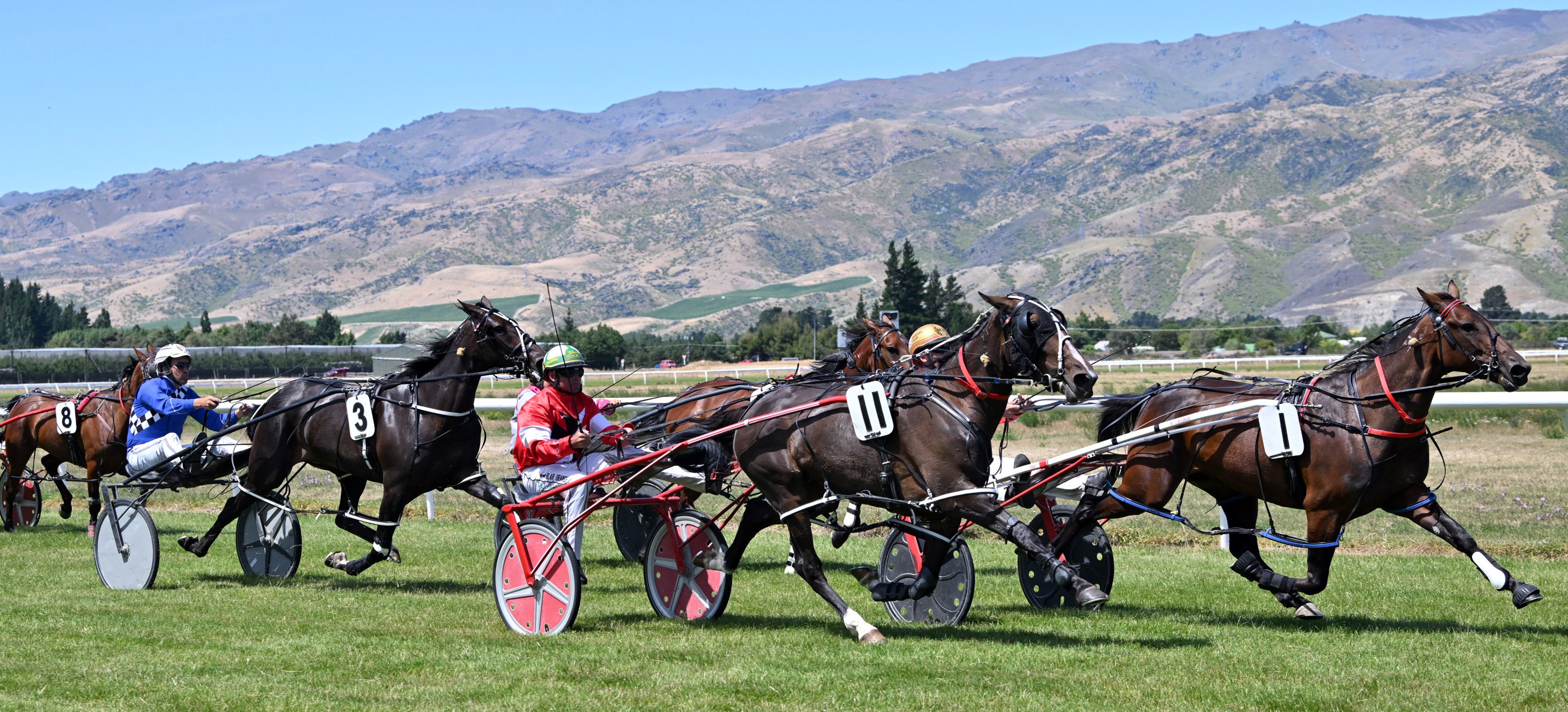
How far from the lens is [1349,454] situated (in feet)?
30.6

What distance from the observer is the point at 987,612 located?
1043cm

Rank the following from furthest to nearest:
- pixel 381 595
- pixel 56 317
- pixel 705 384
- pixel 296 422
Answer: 1. pixel 56 317
2. pixel 705 384
3. pixel 296 422
4. pixel 381 595

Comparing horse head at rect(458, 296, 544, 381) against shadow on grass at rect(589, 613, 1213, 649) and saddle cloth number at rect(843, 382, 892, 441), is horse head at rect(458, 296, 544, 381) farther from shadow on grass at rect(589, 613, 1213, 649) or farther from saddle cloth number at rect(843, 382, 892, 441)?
saddle cloth number at rect(843, 382, 892, 441)

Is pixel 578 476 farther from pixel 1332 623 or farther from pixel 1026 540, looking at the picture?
pixel 1332 623

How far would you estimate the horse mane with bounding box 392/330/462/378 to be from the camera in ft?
40.4

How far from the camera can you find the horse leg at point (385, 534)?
38.4 ft

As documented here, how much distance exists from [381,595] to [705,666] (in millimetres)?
4298

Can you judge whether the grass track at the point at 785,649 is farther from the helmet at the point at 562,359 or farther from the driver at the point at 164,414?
the helmet at the point at 562,359

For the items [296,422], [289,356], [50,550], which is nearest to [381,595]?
[296,422]

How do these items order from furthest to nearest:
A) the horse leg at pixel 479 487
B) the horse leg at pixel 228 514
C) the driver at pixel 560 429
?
the horse leg at pixel 228 514, the horse leg at pixel 479 487, the driver at pixel 560 429

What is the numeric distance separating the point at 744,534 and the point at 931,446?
6.01 feet

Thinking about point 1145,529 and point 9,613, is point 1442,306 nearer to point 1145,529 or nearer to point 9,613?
point 1145,529

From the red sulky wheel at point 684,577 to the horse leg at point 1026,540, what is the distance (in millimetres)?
1985

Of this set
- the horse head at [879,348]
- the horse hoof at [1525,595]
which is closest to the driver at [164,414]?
the horse head at [879,348]
